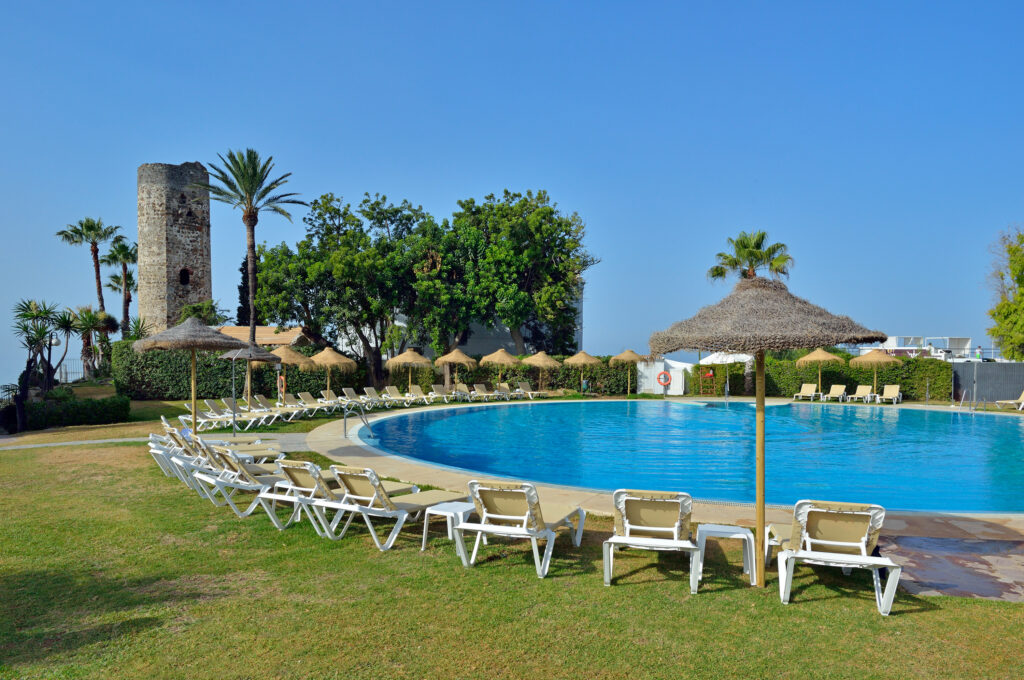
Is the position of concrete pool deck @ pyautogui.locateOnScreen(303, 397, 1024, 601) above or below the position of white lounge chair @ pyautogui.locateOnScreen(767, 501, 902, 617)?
below

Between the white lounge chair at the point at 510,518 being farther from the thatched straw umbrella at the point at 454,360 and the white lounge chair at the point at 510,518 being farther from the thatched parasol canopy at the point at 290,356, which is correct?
the thatched straw umbrella at the point at 454,360

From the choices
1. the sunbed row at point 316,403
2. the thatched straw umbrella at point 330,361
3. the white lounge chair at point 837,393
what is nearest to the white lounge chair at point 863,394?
the white lounge chair at point 837,393

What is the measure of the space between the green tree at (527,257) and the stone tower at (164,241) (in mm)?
15894

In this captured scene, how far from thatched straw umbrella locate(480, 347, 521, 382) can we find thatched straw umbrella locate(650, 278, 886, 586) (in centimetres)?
2354

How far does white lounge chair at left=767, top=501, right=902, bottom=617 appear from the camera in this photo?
478cm

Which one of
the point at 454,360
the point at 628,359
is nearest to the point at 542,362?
the point at 454,360

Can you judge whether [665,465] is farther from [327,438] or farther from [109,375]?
[109,375]

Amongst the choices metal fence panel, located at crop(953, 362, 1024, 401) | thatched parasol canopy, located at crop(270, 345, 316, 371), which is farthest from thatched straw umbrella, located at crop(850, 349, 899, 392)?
thatched parasol canopy, located at crop(270, 345, 316, 371)

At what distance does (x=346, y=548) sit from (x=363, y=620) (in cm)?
179

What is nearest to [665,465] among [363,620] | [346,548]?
[346,548]

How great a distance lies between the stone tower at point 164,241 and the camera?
37688 mm

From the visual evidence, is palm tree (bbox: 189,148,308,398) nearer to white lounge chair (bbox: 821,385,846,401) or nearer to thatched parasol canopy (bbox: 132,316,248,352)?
thatched parasol canopy (bbox: 132,316,248,352)

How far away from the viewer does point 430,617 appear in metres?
4.50

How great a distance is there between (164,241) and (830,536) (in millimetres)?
39968
